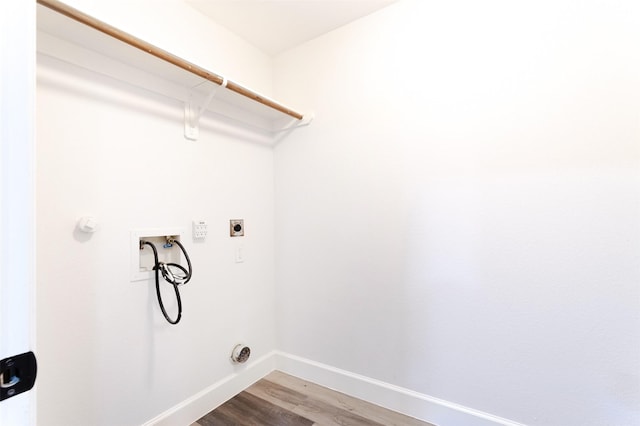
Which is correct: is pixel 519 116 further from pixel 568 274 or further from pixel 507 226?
pixel 568 274

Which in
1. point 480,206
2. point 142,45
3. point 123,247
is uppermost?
point 142,45

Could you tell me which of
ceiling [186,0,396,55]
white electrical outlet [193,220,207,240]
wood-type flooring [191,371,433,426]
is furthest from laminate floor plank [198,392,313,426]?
ceiling [186,0,396,55]

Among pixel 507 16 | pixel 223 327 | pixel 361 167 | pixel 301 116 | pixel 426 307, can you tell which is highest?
pixel 507 16

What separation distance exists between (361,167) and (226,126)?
0.92 meters

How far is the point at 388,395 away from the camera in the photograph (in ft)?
5.59

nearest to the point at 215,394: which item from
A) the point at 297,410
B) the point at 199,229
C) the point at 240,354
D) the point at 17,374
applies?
the point at 240,354

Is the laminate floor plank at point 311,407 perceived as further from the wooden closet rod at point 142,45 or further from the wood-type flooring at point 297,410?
the wooden closet rod at point 142,45

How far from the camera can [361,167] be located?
183 centimetres

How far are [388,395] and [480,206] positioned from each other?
4.04ft

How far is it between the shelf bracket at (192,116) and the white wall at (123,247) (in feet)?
0.12

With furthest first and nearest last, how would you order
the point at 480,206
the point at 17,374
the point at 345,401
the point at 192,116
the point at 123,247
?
the point at 345,401 → the point at 192,116 → the point at 480,206 → the point at 123,247 → the point at 17,374

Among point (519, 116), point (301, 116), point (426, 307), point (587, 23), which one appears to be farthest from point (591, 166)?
point (301, 116)

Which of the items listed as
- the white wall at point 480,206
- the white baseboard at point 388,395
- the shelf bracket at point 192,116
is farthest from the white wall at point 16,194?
the white baseboard at point 388,395

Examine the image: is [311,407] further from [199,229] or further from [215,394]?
[199,229]
